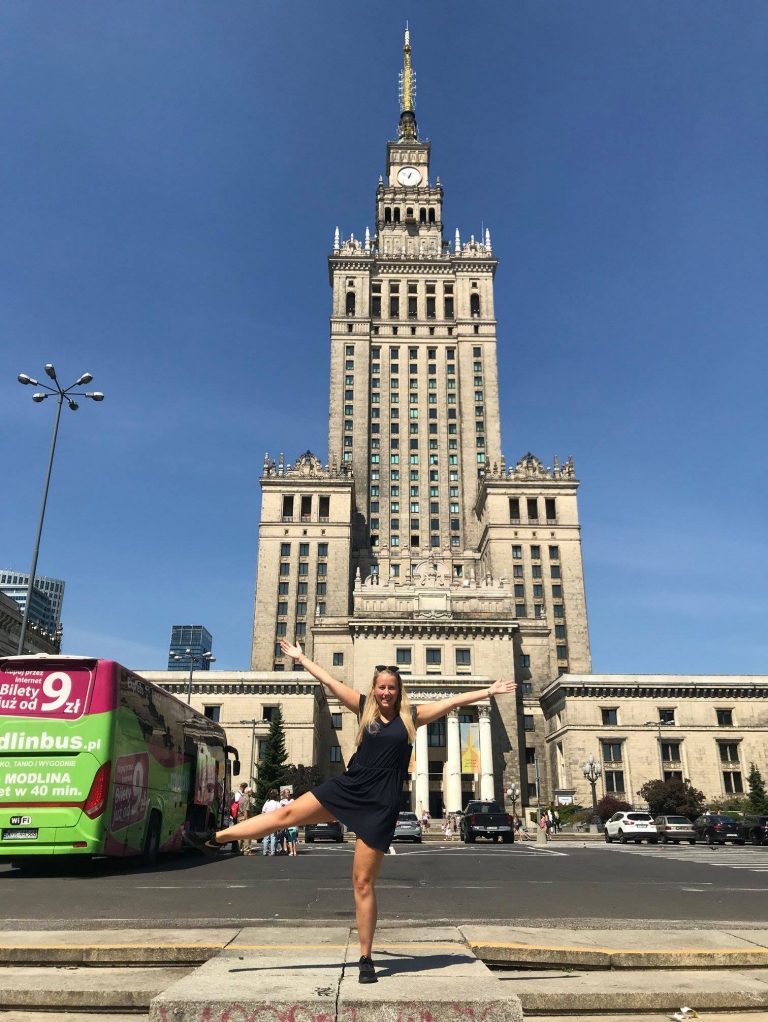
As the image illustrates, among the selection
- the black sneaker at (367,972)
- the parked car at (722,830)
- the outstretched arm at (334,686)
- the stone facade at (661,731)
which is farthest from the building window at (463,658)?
the black sneaker at (367,972)

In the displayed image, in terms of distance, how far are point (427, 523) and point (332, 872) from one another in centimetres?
7858

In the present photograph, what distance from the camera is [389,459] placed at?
9700 centimetres

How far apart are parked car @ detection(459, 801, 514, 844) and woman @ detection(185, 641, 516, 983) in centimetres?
3355

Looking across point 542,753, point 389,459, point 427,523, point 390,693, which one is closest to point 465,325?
point 389,459

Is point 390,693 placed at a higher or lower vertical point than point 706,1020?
higher

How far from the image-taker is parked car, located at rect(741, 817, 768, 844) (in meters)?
36.9

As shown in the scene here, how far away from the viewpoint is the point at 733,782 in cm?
6469

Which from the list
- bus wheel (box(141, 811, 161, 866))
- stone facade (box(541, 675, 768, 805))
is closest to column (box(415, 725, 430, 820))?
stone facade (box(541, 675, 768, 805))

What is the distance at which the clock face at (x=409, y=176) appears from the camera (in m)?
119

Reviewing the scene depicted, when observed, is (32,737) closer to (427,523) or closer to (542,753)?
(542,753)

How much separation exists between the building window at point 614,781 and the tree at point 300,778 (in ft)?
79.4

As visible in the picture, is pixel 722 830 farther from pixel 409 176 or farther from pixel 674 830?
pixel 409 176

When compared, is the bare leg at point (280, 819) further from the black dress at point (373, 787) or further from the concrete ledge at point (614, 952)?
the concrete ledge at point (614, 952)

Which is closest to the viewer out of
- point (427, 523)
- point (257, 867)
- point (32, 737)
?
point (32, 737)
